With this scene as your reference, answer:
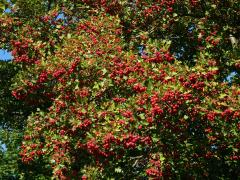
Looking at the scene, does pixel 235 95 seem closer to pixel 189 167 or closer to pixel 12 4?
pixel 189 167

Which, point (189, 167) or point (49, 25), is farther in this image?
point (49, 25)

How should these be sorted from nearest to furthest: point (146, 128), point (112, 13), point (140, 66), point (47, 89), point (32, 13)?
point (146, 128)
point (140, 66)
point (47, 89)
point (112, 13)
point (32, 13)

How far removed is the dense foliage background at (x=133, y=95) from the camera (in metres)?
10.5

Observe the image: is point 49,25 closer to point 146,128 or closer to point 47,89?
point 47,89

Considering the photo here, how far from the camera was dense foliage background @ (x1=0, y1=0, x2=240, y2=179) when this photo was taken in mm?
10492

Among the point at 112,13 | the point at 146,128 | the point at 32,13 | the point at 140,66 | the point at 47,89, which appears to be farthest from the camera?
the point at 32,13

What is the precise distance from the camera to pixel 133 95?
1070 cm

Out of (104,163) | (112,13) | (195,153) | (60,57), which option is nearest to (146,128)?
(104,163)

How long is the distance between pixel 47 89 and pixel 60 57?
4.87 ft

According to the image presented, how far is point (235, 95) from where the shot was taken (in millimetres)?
11047

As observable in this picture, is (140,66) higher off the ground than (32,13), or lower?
lower

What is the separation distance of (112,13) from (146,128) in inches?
262

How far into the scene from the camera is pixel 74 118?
1091cm

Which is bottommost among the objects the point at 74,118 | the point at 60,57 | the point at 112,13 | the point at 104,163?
the point at 104,163
